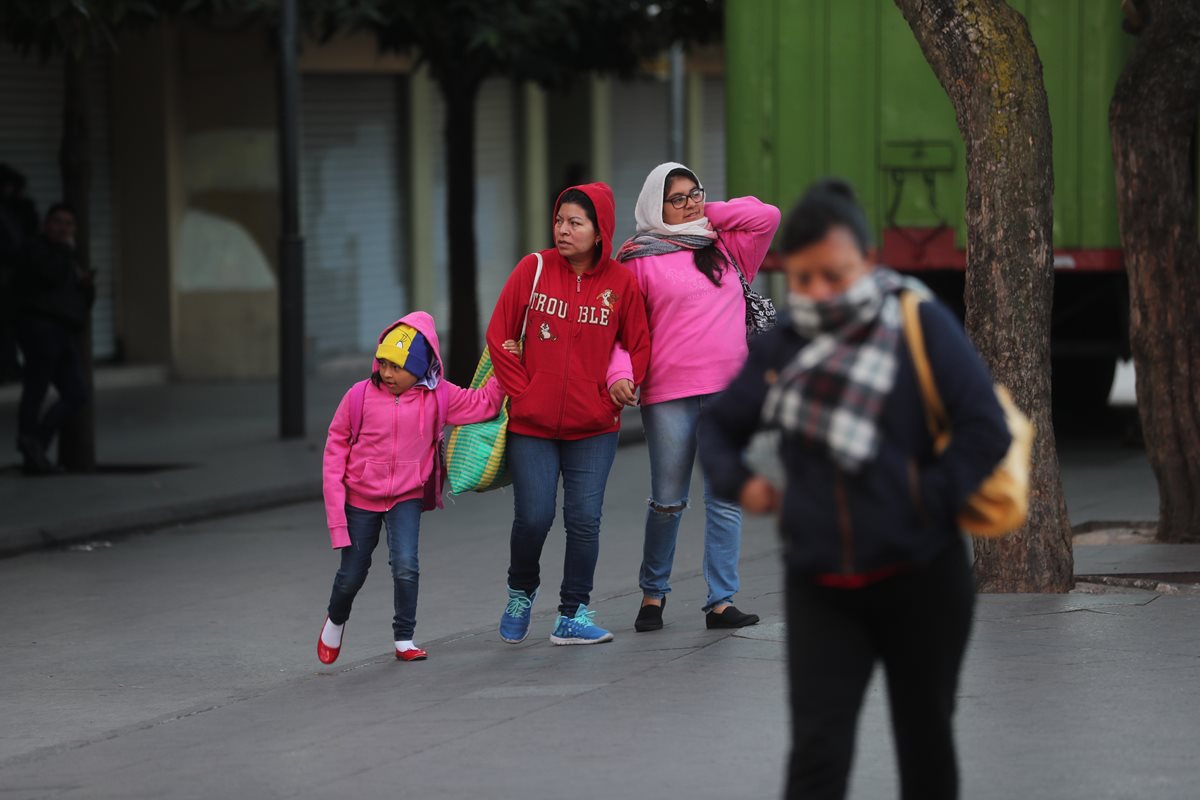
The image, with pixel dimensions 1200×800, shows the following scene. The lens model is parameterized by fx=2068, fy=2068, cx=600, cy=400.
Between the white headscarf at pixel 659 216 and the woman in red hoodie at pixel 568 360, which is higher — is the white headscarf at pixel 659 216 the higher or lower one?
the higher one

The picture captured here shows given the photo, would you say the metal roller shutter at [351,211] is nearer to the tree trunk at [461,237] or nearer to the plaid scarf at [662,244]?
the tree trunk at [461,237]

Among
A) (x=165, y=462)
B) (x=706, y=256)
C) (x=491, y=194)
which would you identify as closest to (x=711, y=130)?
(x=491, y=194)

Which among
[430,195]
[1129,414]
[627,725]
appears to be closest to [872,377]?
[627,725]

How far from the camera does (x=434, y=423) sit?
741 centimetres

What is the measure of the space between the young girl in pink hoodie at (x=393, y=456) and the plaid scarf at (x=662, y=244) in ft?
2.39

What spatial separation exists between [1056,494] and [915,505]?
4203mm

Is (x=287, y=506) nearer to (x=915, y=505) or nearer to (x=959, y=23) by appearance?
(x=959, y=23)

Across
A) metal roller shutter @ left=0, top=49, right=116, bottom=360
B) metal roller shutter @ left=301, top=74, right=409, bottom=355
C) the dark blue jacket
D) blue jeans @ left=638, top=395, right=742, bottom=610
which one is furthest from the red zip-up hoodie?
metal roller shutter @ left=301, top=74, right=409, bottom=355

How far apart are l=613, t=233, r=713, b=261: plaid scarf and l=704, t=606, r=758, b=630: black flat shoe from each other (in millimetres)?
1334

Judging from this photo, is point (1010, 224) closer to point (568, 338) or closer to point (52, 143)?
point (568, 338)

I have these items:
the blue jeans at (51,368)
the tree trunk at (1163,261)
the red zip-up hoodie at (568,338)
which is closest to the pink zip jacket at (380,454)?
the red zip-up hoodie at (568,338)

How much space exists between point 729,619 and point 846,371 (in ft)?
12.1

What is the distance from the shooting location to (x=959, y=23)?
7.95 m

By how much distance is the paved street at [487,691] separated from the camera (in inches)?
220
